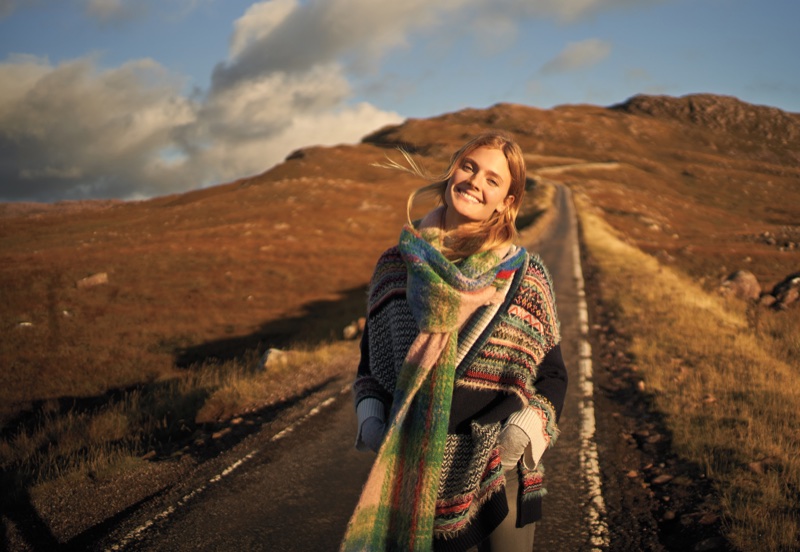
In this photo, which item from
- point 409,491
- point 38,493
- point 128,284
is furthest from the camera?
point 128,284

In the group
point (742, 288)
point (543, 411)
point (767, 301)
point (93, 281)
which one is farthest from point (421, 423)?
point (93, 281)

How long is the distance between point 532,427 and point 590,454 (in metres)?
3.79

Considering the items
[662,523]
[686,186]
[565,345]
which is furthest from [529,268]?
[686,186]

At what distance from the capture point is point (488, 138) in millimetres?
2166

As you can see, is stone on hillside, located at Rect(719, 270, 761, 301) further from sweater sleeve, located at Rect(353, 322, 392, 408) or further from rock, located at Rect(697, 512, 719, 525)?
sweater sleeve, located at Rect(353, 322, 392, 408)

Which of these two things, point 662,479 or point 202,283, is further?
point 202,283

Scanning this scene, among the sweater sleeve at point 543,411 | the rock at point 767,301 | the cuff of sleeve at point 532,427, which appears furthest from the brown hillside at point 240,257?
the rock at point 767,301

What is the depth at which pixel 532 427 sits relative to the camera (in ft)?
6.59

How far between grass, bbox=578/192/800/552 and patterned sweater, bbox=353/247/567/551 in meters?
2.57

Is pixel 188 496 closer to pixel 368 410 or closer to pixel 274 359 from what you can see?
pixel 368 410

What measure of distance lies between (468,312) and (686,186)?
313ft

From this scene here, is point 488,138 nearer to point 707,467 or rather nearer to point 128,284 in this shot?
point 707,467

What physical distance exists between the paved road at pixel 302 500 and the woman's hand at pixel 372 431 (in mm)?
2104

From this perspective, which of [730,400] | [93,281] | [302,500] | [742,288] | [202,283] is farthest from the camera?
[202,283]
